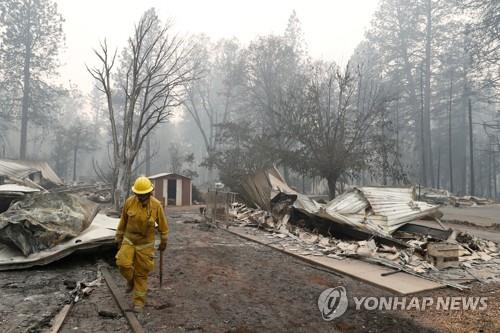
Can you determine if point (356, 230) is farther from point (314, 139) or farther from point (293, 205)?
point (314, 139)

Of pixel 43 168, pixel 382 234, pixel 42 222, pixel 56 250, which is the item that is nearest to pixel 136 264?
pixel 56 250

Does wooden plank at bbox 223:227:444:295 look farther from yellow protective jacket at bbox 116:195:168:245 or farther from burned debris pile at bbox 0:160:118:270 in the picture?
burned debris pile at bbox 0:160:118:270

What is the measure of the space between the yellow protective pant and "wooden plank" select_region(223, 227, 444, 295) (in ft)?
12.4

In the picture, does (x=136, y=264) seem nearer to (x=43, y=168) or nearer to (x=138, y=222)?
(x=138, y=222)

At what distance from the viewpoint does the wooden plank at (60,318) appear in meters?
4.08

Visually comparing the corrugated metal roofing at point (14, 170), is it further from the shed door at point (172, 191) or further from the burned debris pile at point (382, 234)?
the burned debris pile at point (382, 234)

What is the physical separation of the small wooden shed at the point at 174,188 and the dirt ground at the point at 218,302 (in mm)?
17060

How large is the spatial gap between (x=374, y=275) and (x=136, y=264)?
4303mm

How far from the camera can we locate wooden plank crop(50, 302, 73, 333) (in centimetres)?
408

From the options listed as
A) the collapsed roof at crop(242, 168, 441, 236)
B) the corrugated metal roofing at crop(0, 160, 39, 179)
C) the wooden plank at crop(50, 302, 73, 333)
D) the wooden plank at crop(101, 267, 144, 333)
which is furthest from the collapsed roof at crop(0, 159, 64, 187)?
the wooden plank at crop(50, 302, 73, 333)

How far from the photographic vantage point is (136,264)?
4.94 m

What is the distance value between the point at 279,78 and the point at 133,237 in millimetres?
35005

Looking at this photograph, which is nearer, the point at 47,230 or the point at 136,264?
the point at 136,264

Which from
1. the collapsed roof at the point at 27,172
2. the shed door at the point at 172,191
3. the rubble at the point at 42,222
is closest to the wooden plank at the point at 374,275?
the rubble at the point at 42,222
